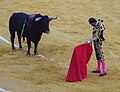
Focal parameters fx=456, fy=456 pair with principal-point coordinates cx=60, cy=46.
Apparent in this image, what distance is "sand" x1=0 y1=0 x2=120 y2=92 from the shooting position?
27.6 feet

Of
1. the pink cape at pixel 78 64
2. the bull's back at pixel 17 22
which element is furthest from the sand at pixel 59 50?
the bull's back at pixel 17 22

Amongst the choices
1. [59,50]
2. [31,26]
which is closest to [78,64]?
[31,26]

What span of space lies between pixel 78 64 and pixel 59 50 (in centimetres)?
255

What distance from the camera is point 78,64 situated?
860cm

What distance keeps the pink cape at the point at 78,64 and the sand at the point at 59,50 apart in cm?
14

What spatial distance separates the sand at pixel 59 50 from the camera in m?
8.40

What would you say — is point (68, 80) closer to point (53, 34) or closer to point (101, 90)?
point (101, 90)

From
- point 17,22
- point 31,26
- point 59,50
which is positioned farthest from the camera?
point 59,50

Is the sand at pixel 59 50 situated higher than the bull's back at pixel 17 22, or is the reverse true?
the bull's back at pixel 17 22

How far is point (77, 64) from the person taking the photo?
860 cm

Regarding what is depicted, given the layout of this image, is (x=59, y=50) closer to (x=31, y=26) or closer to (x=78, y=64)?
(x=31, y=26)

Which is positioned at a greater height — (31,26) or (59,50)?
(31,26)

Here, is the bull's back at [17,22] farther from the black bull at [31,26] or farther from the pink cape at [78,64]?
the pink cape at [78,64]

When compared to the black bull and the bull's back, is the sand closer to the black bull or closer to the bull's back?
the black bull
